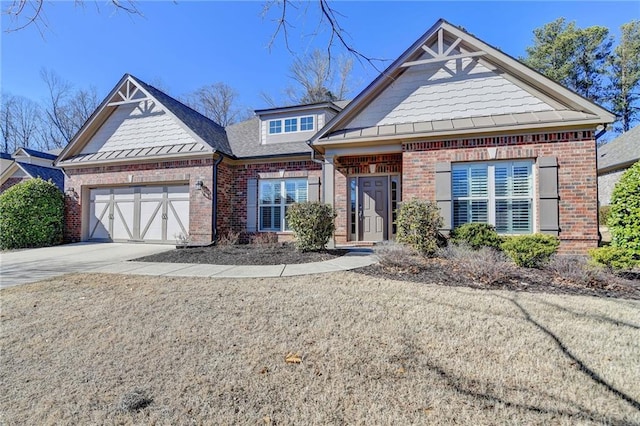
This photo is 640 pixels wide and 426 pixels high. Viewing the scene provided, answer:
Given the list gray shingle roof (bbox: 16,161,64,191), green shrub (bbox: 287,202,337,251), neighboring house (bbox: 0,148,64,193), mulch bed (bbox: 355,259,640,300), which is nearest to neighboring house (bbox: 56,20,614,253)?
green shrub (bbox: 287,202,337,251)

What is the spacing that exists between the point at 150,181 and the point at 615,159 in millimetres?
22988

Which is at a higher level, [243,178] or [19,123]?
[19,123]

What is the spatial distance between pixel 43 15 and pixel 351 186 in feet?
26.6

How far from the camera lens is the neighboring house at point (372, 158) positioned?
7.71 metres

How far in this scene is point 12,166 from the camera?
51.5ft

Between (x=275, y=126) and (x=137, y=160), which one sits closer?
(x=137, y=160)

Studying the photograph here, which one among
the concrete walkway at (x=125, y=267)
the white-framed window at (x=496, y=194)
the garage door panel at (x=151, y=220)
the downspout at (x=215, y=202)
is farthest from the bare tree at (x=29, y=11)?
the garage door panel at (x=151, y=220)

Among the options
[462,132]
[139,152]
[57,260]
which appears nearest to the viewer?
[462,132]

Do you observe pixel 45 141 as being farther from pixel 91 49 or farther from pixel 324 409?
pixel 324 409

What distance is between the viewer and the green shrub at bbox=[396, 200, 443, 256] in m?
7.21

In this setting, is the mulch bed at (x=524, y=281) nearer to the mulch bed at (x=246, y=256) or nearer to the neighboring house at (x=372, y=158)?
the mulch bed at (x=246, y=256)

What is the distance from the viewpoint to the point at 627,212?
594cm

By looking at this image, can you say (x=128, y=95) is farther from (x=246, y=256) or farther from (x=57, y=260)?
(x=246, y=256)

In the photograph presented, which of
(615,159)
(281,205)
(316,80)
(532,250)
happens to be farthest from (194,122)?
(615,159)
